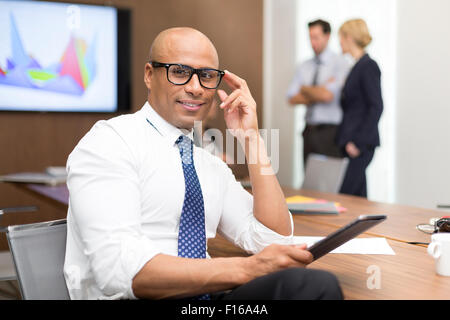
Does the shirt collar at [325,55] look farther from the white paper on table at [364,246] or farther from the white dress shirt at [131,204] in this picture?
the white dress shirt at [131,204]

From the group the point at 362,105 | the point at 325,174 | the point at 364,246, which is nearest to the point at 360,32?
the point at 362,105

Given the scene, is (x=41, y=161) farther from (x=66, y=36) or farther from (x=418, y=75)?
(x=418, y=75)

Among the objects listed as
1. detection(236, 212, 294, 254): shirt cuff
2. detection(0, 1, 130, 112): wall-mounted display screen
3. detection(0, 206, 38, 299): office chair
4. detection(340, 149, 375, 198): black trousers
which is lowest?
detection(0, 206, 38, 299): office chair

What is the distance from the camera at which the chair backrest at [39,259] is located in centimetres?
132

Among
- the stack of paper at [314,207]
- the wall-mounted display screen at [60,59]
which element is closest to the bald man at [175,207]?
the stack of paper at [314,207]

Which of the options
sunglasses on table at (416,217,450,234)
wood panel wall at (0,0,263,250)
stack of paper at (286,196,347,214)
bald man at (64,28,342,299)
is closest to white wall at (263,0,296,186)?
wood panel wall at (0,0,263,250)

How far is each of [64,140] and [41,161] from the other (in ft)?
0.92

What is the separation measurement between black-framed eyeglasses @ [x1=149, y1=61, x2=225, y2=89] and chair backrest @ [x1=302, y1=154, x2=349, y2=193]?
5.94 ft

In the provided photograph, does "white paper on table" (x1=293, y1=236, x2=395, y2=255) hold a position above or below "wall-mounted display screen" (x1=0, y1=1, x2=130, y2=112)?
below

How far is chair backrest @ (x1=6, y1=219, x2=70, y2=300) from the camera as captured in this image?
132 cm

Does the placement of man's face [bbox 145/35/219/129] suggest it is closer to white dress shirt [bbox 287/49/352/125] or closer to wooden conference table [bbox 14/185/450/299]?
wooden conference table [bbox 14/185/450/299]

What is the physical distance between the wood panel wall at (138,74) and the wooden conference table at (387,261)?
2.64 meters

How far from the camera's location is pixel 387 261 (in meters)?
1.54
